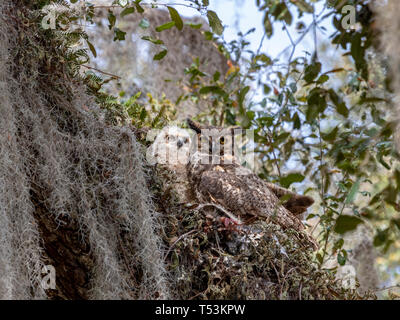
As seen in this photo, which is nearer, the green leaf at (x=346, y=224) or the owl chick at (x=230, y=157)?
the green leaf at (x=346, y=224)

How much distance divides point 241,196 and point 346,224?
0.62m

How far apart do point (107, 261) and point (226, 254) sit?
393mm

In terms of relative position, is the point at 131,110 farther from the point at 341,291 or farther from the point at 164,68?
the point at 164,68

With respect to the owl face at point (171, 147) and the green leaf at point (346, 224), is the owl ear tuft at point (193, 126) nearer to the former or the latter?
the owl face at point (171, 147)

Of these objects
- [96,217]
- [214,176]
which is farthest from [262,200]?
[96,217]

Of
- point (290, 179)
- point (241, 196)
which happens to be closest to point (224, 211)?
point (241, 196)

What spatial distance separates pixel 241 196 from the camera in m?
1.63

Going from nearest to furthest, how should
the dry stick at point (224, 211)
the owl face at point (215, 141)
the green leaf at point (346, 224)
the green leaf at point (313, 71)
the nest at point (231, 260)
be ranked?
the green leaf at point (346, 224) < the green leaf at point (313, 71) < the nest at point (231, 260) < the dry stick at point (224, 211) < the owl face at point (215, 141)

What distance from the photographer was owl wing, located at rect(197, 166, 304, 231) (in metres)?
1.62

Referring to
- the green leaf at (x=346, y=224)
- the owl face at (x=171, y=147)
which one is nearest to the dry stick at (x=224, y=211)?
the owl face at (x=171, y=147)

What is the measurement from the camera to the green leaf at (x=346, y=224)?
1041 millimetres

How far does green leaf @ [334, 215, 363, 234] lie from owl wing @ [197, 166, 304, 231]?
0.52m

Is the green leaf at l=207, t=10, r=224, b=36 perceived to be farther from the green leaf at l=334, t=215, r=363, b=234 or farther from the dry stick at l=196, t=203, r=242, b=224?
the green leaf at l=334, t=215, r=363, b=234

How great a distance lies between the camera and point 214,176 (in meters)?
1.71
